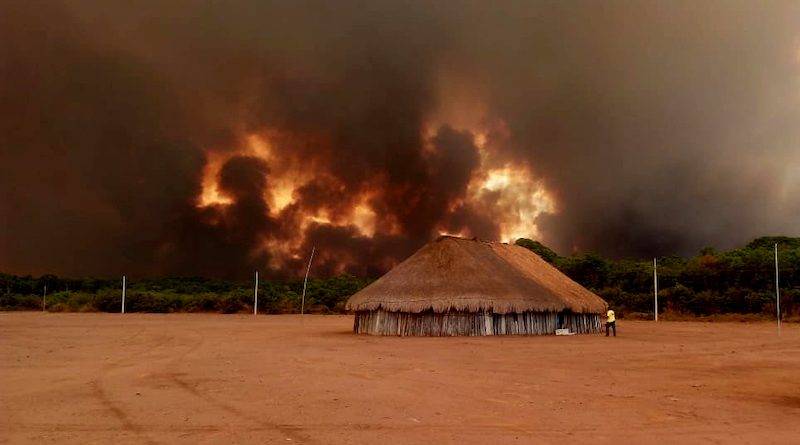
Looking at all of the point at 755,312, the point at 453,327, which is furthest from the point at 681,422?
the point at 755,312

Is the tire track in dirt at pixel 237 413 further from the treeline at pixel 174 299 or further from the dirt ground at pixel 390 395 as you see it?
the treeline at pixel 174 299

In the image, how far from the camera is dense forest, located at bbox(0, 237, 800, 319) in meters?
40.5

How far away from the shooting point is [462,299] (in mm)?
22719

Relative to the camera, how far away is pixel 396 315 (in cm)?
2361

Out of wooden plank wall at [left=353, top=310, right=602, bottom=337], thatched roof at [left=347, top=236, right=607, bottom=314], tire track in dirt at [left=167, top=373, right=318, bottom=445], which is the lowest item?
tire track in dirt at [left=167, top=373, right=318, bottom=445]

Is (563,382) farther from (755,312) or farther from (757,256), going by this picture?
(757,256)

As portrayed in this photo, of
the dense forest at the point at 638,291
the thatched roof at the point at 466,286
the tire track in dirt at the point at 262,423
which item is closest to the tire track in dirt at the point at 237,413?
the tire track in dirt at the point at 262,423

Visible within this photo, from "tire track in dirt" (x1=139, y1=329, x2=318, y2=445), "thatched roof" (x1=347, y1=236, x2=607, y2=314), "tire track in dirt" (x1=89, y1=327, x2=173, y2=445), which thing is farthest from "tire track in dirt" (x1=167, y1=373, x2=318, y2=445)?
"thatched roof" (x1=347, y1=236, x2=607, y2=314)

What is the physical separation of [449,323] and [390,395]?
14042 mm

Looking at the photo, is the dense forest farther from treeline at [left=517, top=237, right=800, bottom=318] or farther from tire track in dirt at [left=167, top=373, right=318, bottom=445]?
tire track in dirt at [left=167, top=373, right=318, bottom=445]

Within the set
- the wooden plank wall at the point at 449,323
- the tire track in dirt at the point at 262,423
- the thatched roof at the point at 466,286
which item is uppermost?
the thatched roof at the point at 466,286

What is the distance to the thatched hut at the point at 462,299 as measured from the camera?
23.0 m

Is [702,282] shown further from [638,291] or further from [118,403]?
[118,403]

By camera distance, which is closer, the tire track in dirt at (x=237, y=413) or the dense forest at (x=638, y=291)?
the tire track in dirt at (x=237, y=413)
